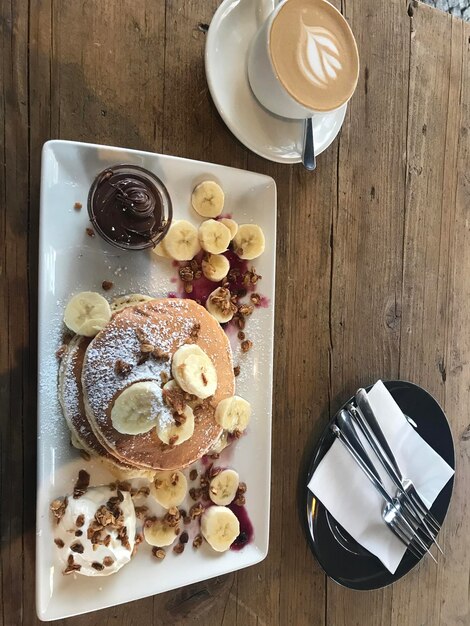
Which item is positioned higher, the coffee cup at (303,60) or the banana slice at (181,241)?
the coffee cup at (303,60)

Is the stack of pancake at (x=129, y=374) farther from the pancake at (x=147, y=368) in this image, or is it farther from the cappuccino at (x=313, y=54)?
the cappuccino at (x=313, y=54)

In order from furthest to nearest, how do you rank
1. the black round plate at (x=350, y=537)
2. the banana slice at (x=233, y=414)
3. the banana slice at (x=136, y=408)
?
the black round plate at (x=350, y=537) < the banana slice at (x=233, y=414) < the banana slice at (x=136, y=408)

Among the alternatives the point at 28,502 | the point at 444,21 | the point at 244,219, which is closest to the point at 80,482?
the point at 28,502

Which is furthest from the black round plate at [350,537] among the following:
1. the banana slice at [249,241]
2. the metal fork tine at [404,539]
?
the banana slice at [249,241]

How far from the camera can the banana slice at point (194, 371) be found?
3.81ft

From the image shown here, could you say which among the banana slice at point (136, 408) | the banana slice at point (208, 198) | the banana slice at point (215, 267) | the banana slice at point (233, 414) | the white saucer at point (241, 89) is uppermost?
the white saucer at point (241, 89)

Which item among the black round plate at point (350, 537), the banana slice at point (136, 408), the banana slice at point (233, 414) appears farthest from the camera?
the black round plate at point (350, 537)

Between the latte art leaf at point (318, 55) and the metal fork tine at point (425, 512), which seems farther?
the metal fork tine at point (425, 512)

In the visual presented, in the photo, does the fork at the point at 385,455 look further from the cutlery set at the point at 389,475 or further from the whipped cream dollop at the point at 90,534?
the whipped cream dollop at the point at 90,534

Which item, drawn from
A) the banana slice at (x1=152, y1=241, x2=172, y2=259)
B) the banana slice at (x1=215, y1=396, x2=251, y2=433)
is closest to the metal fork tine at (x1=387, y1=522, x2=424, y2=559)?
the banana slice at (x1=215, y1=396, x2=251, y2=433)

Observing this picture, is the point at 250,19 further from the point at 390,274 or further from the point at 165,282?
the point at 390,274

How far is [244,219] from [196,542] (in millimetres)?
789

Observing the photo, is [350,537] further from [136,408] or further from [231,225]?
[231,225]

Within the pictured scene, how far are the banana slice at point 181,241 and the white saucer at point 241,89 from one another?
0.24 m
